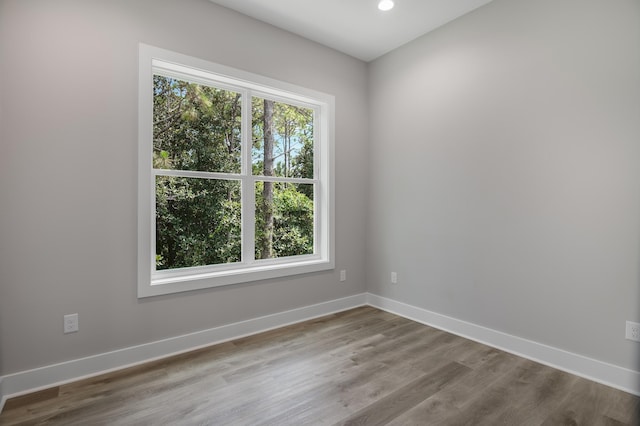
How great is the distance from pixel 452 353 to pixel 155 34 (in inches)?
→ 133

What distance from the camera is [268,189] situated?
323 cm

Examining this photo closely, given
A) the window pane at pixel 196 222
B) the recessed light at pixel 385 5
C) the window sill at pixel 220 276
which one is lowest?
the window sill at pixel 220 276

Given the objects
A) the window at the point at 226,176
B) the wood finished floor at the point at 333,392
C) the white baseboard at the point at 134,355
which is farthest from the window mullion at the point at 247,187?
the wood finished floor at the point at 333,392

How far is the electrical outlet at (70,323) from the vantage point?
7.02ft

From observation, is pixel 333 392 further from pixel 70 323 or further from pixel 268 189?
pixel 268 189

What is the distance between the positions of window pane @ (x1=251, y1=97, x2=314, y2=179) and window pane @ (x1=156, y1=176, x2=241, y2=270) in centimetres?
43

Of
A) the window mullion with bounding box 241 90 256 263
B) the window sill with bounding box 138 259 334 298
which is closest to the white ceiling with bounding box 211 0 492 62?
the window mullion with bounding box 241 90 256 263

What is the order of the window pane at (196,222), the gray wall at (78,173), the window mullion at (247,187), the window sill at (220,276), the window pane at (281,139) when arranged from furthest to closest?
1. the window pane at (281,139)
2. the window mullion at (247,187)
3. the window pane at (196,222)
4. the window sill at (220,276)
5. the gray wall at (78,173)

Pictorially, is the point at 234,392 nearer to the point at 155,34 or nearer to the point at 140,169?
the point at 140,169

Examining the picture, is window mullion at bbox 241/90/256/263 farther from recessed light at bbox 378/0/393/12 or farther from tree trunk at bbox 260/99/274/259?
recessed light at bbox 378/0/393/12

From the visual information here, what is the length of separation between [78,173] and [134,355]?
134 centimetres

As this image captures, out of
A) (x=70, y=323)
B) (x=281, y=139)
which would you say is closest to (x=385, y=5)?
(x=281, y=139)

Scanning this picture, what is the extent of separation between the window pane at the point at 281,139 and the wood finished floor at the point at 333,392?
1682 millimetres

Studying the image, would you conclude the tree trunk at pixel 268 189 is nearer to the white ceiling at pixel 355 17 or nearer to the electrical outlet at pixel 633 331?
the white ceiling at pixel 355 17
